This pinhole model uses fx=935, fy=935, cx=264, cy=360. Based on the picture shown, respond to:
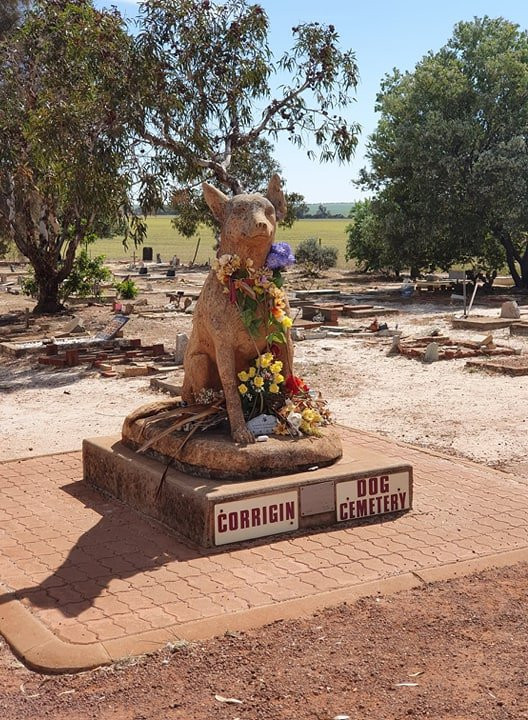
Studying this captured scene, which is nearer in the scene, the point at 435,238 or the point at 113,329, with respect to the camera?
the point at 113,329

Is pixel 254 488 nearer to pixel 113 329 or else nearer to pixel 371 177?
pixel 113 329

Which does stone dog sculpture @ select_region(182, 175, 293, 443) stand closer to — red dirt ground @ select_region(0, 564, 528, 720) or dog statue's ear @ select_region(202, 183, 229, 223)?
dog statue's ear @ select_region(202, 183, 229, 223)

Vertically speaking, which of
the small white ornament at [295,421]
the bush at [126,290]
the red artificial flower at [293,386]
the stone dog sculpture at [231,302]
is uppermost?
the stone dog sculpture at [231,302]

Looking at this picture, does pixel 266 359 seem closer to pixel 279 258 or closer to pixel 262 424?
pixel 262 424

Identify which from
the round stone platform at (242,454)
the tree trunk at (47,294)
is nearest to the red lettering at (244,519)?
the round stone platform at (242,454)

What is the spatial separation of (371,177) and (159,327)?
12590mm

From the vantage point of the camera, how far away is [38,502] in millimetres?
7629

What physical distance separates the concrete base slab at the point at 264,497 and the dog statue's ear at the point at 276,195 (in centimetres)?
200

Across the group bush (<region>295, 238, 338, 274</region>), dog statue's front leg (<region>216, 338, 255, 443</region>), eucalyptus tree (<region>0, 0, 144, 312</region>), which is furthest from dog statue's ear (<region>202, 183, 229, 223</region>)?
bush (<region>295, 238, 338, 274</region>)

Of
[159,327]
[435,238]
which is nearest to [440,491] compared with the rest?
[159,327]

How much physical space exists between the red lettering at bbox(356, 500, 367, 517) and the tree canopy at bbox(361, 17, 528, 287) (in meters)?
20.6

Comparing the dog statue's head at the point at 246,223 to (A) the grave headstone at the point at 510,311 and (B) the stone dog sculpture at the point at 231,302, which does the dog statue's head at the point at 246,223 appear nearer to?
(B) the stone dog sculpture at the point at 231,302

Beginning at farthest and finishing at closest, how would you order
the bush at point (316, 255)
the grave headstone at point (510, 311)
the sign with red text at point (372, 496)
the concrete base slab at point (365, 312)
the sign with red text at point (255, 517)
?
the bush at point (316, 255), the concrete base slab at point (365, 312), the grave headstone at point (510, 311), the sign with red text at point (372, 496), the sign with red text at point (255, 517)

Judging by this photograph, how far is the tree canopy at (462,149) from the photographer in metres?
26.5
